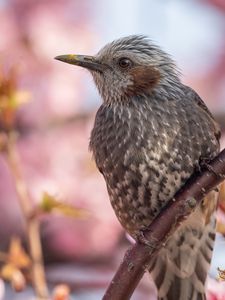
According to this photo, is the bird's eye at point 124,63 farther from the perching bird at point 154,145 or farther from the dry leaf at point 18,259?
the dry leaf at point 18,259

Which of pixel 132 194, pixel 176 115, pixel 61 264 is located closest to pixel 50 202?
pixel 132 194

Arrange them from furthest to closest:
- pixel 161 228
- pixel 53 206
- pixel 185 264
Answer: pixel 185 264 < pixel 53 206 < pixel 161 228

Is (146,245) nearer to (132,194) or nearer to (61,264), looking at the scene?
(132,194)

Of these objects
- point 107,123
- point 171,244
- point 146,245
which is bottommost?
point 146,245

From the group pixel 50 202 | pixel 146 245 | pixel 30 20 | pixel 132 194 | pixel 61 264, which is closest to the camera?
pixel 146 245

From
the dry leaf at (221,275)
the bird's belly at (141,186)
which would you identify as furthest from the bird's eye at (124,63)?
the dry leaf at (221,275)

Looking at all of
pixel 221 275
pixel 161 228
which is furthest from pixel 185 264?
pixel 221 275

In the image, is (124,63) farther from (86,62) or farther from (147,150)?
(147,150)
